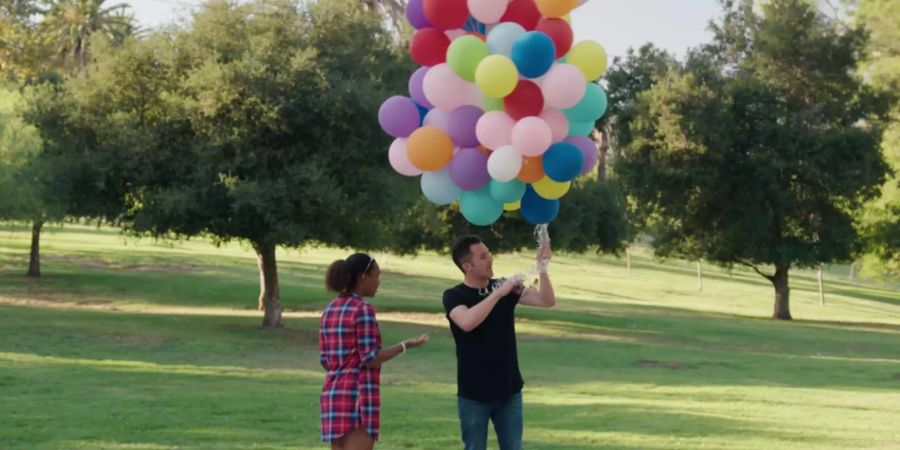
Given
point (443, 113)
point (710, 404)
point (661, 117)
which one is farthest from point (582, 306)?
point (443, 113)

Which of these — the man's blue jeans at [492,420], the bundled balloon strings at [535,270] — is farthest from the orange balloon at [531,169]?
the man's blue jeans at [492,420]

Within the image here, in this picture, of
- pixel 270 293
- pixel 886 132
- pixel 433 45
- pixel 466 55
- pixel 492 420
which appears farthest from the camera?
pixel 886 132

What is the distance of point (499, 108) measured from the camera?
8273 mm

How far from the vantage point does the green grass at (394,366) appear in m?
13.3

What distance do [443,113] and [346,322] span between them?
6.99 ft

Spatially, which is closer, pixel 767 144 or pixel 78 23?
pixel 767 144

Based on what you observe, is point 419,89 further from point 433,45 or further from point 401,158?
point 401,158

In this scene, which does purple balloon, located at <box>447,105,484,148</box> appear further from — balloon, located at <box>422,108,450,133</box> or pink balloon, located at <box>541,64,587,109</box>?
pink balloon, located at <box>541,64,587,109</box>

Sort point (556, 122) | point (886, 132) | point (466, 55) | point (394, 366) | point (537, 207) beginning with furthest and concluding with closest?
point (886, 132)
point (394, 366)
point (537, 207)
point (556, 122)
point (466, 55)

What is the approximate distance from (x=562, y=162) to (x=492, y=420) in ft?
5.94

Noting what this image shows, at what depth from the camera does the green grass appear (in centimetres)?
1332

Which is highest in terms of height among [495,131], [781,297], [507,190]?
[495,131]

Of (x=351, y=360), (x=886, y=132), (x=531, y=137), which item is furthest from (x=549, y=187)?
(x=886, y=132)

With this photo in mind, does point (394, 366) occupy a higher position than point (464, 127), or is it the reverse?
point (464, 127)
